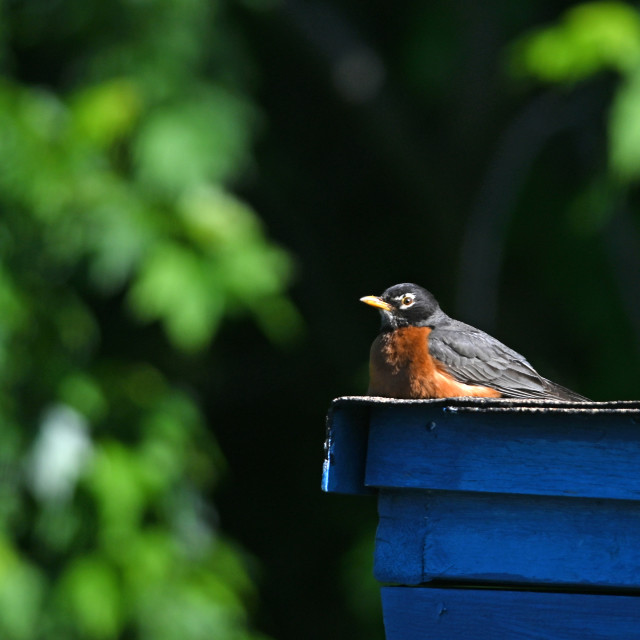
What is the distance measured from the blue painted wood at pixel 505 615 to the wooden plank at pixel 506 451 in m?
0.27

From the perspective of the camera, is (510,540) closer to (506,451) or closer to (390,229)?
(506,451)

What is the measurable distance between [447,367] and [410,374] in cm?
19

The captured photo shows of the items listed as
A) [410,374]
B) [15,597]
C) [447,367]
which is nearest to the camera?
[410,374]

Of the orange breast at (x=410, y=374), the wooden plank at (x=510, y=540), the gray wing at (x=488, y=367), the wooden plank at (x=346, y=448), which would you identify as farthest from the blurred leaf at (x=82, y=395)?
the wooden plank at (x=510, y=540)

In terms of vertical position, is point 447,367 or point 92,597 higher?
point 447,367

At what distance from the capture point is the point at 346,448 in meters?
3.20

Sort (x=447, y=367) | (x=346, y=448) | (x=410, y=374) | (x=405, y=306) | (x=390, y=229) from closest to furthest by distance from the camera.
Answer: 1. (x=346, y=448)
2. (x=410, y=374)
3. (x=447, y=367)
4. (x=405, y=306)
5. (x=390, y=229)

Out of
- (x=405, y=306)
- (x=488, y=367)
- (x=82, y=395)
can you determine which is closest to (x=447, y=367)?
(x=488, y=367)

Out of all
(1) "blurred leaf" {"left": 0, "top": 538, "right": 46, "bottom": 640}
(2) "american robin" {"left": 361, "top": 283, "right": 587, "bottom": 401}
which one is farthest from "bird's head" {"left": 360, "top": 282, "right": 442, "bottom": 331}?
(1) "blurred leaf" {"left": 0, "top": 538, "right": 46, "bottom": 640}

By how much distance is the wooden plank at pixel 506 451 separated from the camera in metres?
2.96

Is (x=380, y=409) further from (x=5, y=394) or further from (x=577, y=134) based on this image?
(x=577, y=134)

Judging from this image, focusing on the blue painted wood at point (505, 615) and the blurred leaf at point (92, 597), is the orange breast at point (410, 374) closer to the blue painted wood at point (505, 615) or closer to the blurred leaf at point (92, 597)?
the blue painted wood at point (505, 615)

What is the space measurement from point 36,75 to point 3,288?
210cm

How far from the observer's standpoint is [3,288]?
5.45m
